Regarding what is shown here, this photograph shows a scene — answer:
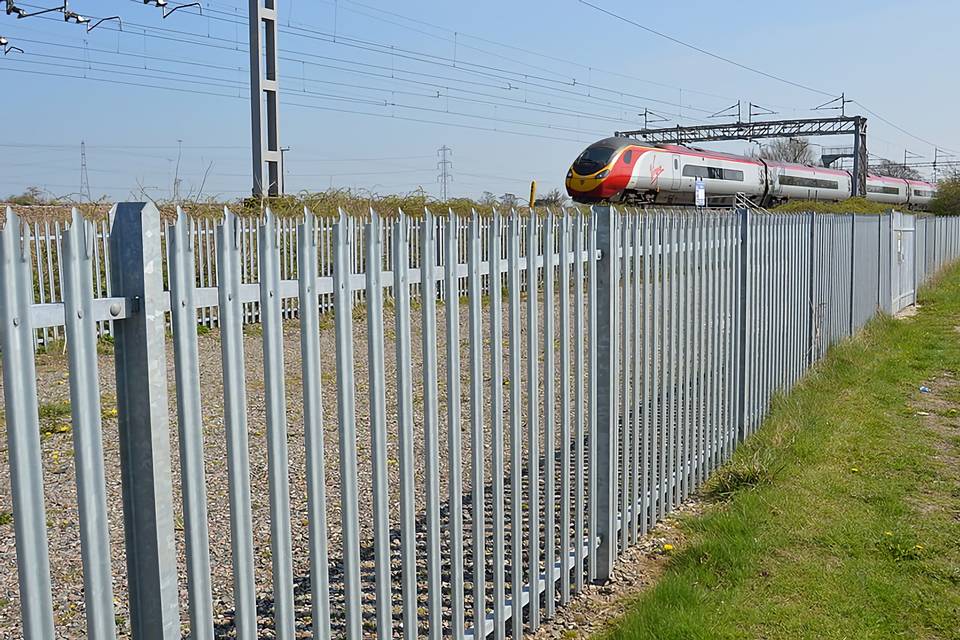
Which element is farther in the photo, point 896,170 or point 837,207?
point 896,170

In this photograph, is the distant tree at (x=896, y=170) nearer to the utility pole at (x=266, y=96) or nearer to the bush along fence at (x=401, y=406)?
the utility pole at (x=266, y=96)

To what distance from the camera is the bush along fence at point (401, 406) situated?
1793mm

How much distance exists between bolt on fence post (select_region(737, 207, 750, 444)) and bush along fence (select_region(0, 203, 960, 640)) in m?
0.02

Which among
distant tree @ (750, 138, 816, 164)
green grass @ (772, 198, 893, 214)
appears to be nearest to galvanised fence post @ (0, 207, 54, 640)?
green grass @ (772, 198, 893, 214)

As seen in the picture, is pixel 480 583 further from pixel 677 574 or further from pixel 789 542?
pixel 789 542

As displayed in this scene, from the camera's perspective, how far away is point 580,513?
3.94 meters

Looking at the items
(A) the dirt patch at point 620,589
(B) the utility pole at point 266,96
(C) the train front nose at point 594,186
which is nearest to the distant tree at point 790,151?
(C) the train front nose at point 594,186

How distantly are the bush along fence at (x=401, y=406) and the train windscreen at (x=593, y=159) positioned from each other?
18.9m

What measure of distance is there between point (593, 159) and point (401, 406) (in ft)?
79.1

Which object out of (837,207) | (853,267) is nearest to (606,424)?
(853,267)

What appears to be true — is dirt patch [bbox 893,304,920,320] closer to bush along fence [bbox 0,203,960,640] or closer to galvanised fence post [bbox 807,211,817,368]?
galvanised fence post [bbox 807,211,817,368]

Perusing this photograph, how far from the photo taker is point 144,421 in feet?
6.19

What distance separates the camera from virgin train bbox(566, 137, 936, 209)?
26.0 meters

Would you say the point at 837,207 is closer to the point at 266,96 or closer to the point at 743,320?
the point at 266,96
